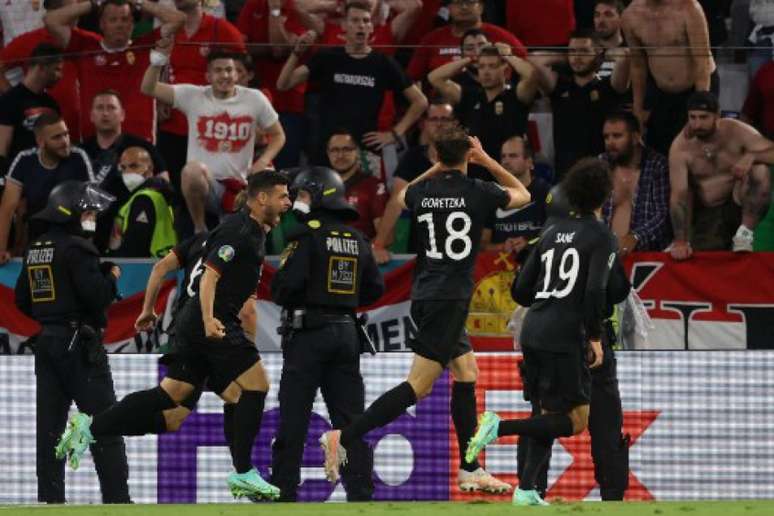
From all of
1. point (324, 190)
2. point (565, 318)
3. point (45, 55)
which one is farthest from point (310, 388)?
point (45, 55)

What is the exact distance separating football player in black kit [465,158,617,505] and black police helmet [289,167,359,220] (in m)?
1.83

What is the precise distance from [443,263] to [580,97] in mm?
4826

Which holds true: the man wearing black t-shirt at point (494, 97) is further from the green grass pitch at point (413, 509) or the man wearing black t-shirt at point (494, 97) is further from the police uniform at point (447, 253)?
the green grass pitch at point (413, 509)

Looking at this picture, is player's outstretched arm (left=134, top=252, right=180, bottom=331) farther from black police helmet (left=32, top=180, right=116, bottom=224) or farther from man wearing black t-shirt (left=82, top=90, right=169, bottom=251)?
man wearing black t-shirt (left=82, top=90, right=169, bottom=251)

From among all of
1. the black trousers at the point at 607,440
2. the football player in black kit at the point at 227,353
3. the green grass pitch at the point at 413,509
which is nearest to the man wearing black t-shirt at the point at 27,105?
the football player in black kit at the point at 227,353

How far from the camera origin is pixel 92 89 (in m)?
16.6

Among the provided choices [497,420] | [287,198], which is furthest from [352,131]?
[497,420]

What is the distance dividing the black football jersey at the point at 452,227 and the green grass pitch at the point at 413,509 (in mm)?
1525

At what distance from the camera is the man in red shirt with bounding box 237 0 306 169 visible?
16.8m

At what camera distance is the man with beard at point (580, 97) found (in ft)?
52.6

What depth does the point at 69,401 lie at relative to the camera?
13.1 meters

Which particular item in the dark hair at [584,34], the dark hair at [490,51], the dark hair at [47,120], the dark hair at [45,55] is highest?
the dark hair at [584,34]

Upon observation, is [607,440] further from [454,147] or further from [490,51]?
[490,51]

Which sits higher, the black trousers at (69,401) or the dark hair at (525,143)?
the dark hair at (525,143)
